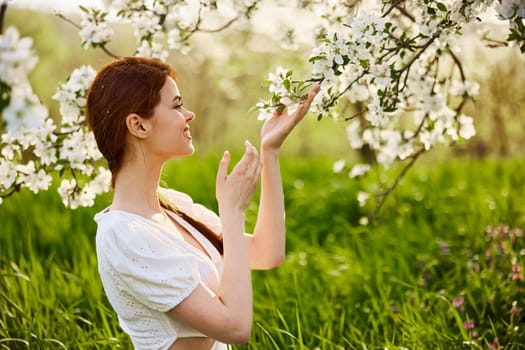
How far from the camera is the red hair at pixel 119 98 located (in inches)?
80.9

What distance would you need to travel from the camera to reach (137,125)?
2064 millimetres

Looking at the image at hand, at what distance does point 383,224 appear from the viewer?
5.08 meters

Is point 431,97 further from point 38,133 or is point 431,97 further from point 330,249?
point 330,249

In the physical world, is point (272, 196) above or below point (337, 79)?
below

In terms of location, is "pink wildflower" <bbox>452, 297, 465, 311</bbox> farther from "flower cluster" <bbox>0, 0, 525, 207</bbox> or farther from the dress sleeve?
the dress sleeve

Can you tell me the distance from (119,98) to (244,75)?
47.4 feet

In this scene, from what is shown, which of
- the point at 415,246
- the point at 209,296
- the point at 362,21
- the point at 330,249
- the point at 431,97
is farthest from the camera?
the point at 330,249

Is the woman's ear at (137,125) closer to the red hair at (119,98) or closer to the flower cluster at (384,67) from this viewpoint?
the red hair at (119,98)

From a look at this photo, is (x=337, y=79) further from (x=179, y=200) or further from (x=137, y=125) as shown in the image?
(x=179, y=200)

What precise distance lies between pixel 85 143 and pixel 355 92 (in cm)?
110

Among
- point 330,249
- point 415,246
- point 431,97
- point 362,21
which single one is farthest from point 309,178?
point 362,21

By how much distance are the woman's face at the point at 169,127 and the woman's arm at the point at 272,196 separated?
0.26 metres

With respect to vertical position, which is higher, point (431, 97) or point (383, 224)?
point (431, 97)

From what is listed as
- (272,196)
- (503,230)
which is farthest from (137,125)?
(503,230)
